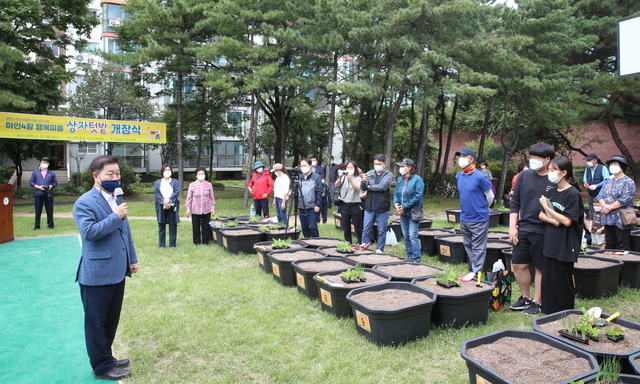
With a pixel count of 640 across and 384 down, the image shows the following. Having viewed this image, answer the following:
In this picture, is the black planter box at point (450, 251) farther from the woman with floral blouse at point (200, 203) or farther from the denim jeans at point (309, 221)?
the woman with floral blouse at point (200, 203)

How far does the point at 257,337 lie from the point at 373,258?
93.1 inches

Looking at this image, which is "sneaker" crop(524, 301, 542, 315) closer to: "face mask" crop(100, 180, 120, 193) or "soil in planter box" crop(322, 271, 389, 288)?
"soil in planter box" crop(322, 271, 389, 288)

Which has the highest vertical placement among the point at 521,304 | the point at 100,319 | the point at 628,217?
the point at 628,217

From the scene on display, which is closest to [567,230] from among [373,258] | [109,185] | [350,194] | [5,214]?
[373,258]

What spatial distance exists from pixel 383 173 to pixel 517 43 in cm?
1051

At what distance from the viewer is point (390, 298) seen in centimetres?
424

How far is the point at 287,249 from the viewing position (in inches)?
258

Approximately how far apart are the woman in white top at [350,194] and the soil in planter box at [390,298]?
11.0 feet

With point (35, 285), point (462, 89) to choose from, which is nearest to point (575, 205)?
point (35, 285)

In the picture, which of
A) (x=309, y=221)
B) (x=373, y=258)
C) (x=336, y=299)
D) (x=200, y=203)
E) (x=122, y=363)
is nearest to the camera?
(x=122, y=363)

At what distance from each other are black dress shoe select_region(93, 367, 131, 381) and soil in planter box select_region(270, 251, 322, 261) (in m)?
2.78

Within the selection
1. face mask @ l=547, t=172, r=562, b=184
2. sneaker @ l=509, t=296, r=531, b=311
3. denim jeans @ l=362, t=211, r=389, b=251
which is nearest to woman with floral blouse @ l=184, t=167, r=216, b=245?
denim jeans @ l=362, t=211, r=389, b=251

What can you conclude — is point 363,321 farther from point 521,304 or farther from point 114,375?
point 114,375

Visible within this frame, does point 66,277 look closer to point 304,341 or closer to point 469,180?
point 304,341
